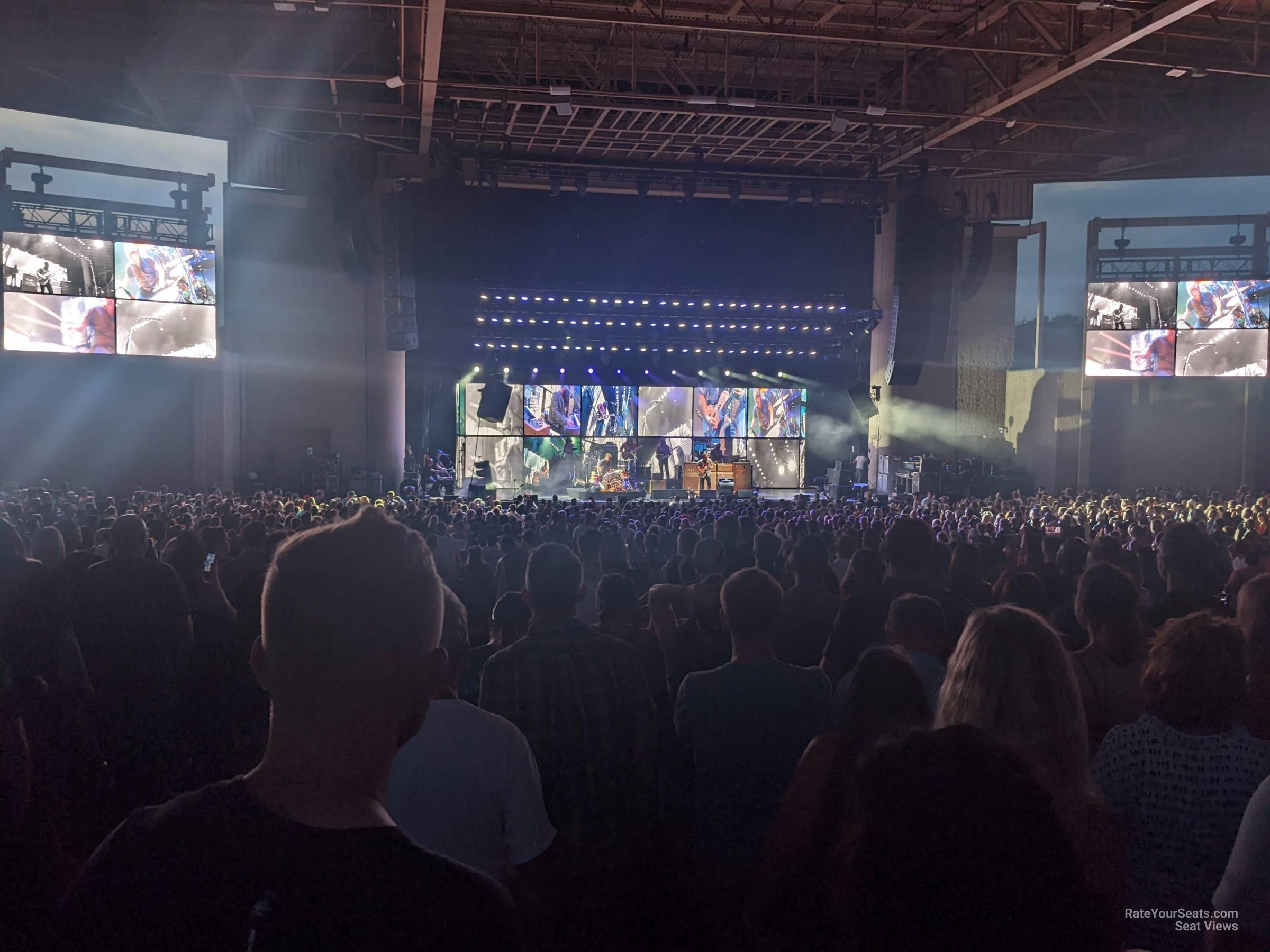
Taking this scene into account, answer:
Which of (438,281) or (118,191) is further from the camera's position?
(118,191)

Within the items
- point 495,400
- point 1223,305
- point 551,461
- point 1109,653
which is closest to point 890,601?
point 1109,653

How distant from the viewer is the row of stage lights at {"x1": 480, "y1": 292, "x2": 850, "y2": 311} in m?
25.0

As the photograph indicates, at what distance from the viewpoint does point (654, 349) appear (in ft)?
90.5

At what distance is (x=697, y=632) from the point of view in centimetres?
493

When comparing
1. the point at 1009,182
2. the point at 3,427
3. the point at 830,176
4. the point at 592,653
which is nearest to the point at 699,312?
the point at 830,176

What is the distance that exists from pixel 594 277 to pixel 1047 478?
13.3m

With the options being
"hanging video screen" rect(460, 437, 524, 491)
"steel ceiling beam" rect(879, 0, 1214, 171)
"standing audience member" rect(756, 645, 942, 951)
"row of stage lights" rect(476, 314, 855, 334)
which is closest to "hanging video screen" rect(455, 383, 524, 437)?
"hanging video screen" rect(460, 437, 524, 491)

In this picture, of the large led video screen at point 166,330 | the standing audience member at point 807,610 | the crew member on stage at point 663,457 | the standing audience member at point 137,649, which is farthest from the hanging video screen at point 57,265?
the standing audience member at point 807,610

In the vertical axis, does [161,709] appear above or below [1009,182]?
below

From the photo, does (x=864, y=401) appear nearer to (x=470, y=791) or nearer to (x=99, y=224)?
(x=99, y=224)

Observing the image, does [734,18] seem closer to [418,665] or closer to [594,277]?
[594,277]

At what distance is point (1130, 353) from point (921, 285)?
8.61m

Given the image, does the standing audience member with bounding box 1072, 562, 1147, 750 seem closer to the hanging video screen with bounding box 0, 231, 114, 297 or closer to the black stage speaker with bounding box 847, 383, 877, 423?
the black stage speaker with bounding box 847, 383, 877, 423

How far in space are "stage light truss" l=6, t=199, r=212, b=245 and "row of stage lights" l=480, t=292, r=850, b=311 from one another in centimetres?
749
